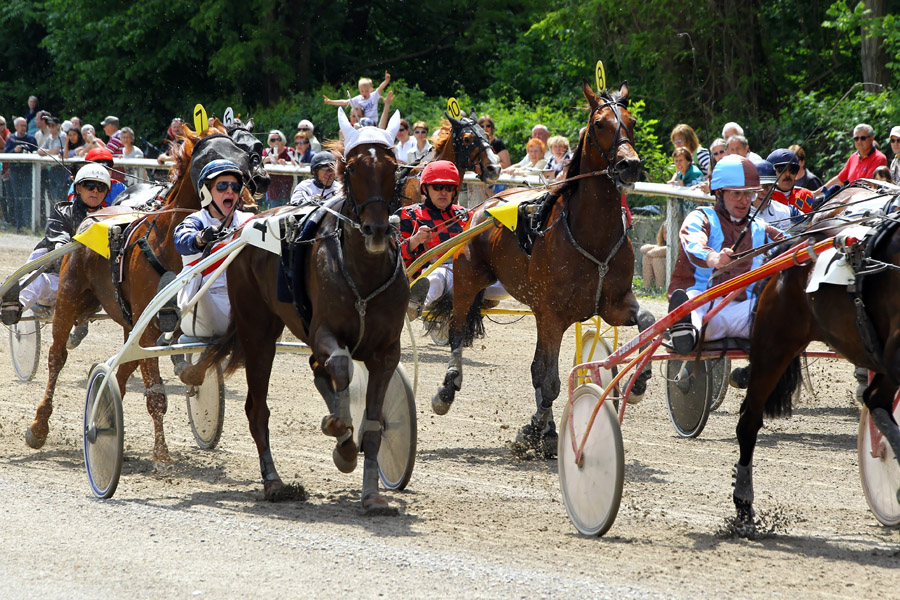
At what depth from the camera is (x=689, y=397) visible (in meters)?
8.30

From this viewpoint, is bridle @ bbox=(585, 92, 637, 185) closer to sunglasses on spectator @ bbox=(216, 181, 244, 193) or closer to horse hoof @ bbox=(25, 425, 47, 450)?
sunglasses on spectator @ bbox=(216, 181, 244, 193)

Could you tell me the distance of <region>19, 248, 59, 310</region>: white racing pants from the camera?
9781 millimetres

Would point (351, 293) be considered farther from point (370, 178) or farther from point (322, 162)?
point (322, 162)

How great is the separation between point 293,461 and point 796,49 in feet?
44.9

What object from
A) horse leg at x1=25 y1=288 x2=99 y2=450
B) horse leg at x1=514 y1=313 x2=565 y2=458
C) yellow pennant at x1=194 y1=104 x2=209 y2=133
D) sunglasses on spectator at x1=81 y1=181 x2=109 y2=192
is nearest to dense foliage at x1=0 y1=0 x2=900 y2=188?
horse leg at x1=514 y1=313 x2=565 y2=458

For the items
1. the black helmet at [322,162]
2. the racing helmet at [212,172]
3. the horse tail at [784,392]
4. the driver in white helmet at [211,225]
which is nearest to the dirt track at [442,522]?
the horse tail at [784,392]

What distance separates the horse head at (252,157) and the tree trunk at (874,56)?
413 inches

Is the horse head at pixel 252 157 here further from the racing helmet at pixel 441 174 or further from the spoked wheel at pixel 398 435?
the spoked wheel at pixel 398 435

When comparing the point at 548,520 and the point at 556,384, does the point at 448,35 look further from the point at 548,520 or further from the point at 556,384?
the point at 548,520

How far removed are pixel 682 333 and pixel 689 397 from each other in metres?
1.94

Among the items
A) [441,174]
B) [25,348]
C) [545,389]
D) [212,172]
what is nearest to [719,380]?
[545,389]

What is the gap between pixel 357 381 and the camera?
744 cm

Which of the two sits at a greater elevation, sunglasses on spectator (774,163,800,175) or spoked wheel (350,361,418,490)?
sunglasses on spectator (774,163,800,175)

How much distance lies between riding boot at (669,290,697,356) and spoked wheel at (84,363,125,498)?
2.98 metres
